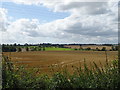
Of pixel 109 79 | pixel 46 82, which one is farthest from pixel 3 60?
pixel 109 79

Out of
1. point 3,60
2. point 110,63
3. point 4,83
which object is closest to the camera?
point 4,83

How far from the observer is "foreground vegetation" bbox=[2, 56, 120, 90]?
3305mm

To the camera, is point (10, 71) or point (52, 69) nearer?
point (10, 71)

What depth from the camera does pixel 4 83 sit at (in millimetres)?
3295

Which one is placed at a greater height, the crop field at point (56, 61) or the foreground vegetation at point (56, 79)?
the crop field at point (56, 61)

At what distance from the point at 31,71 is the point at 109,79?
127 centimetres

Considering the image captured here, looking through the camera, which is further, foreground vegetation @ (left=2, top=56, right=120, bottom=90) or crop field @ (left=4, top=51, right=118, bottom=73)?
crop field @ (left=4, top=51, right=118, bottom=73)

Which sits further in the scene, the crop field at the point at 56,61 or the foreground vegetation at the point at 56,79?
the crop field at the point at 56,61

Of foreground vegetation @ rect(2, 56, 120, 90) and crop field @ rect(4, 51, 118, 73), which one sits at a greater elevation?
crop field @ rect(4, 51, 118, 73)

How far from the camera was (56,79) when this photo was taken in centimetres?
344

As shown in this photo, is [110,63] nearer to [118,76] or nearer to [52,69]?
[118,76]

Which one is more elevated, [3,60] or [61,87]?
[3,60]

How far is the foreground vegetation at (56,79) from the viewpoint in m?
3.30

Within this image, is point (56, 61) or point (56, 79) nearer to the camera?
point (56, 79)
